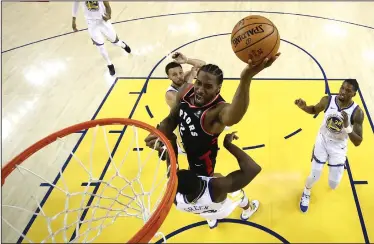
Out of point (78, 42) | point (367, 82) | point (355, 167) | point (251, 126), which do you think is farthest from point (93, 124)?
point (78, 42)

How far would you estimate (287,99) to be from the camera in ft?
16.3

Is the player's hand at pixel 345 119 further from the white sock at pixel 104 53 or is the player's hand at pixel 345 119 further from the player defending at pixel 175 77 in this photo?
the white sock at pixel 104 53

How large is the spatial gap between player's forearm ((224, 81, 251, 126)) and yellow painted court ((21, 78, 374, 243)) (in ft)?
5.36

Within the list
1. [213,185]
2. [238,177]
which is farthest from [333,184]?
[213,185]

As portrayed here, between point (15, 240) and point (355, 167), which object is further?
point (355, 167)

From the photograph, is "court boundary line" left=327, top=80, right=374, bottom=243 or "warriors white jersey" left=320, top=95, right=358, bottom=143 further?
"court boundary line" left=327, top=80, right=374, bottom=243

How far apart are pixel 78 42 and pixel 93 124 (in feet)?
16.1

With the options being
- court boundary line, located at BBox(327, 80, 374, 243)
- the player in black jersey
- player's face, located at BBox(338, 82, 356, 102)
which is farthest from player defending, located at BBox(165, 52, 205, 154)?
court boundary line, located at BBox(327, 80, 374, 243)

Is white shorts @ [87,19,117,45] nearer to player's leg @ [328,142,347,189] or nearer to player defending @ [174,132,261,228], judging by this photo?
player defending @ [174,132,261,228]

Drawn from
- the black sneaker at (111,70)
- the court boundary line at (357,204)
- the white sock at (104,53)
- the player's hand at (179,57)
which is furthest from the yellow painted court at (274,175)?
the player's hand at (179,57)

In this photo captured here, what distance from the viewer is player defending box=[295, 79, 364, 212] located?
9.93ft

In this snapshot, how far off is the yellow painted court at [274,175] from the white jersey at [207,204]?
488 millimetres

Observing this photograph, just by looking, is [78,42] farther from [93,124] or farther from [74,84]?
[93,124]

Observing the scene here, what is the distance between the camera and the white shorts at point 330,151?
3211mm
